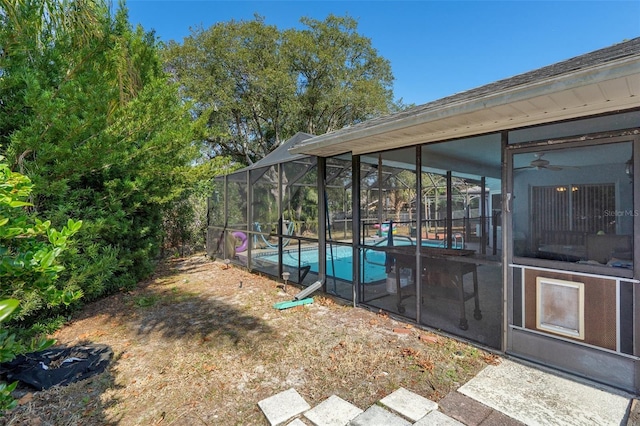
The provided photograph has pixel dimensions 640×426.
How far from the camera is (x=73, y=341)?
152 inches

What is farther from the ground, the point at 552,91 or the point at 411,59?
the point at 411,59

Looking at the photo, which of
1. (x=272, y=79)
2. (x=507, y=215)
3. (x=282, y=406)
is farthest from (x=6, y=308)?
(x=272, y=79)

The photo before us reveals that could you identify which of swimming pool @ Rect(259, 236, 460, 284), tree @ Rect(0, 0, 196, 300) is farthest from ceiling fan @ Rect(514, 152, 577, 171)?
tree @ Rect(0, 0, 196, 300)

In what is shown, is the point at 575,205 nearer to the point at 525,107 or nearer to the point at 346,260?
the point at 525,107

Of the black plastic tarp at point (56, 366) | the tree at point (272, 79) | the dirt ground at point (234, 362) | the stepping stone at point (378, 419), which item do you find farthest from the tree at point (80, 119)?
the tree at point (272, 79)

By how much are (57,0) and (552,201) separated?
18.4ft

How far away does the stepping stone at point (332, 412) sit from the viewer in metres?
2.26

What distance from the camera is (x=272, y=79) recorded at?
14.8 meters

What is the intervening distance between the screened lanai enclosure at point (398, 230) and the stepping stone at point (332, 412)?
6.17ft

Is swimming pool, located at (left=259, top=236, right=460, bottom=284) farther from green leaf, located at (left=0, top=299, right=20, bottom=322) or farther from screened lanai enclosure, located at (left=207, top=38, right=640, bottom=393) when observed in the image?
green leaf, located at (left=0, top=299, right=20, bottom=322)

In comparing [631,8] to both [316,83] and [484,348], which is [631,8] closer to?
[484,348]

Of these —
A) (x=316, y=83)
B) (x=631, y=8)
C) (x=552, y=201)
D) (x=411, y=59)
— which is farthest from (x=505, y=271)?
(x=316, y=83)

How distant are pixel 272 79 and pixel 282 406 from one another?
14959mm

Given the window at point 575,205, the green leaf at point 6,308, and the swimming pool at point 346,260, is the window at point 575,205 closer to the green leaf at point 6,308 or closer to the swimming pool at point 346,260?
the swimming pool at point 346,260
